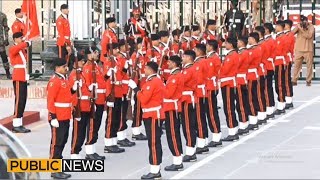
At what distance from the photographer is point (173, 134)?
48.0 ft

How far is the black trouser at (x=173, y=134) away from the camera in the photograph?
1462 cm

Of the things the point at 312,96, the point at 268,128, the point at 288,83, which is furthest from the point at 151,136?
the point at 312,96

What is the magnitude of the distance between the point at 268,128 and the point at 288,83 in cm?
231

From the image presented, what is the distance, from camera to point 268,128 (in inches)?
739

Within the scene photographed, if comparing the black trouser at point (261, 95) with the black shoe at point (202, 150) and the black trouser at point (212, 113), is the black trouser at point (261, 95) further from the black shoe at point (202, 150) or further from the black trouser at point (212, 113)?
the black shoe at point (202, 150)

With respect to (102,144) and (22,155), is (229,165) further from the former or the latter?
(22,155)

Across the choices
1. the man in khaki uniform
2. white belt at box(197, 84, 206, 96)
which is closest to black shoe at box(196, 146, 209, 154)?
white belt at box(197, 84, 206, 96)

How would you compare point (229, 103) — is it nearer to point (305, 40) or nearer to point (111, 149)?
point (111, 149)

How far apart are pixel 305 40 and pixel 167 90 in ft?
33.7

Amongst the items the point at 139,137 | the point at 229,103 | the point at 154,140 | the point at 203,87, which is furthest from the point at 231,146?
the point at 154,140

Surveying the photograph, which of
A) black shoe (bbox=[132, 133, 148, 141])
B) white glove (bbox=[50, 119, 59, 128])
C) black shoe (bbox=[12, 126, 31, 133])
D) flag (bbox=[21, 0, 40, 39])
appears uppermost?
flag (bbox=[21, 0, 40, 39])

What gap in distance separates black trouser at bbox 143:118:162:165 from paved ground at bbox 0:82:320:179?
1.48ft

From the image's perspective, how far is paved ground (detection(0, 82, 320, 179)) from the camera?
14.5m

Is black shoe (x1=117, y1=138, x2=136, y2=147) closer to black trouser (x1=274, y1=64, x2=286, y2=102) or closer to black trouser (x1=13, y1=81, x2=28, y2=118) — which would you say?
black trouser (x1=13, y1=81, x2=28, y2=118)
